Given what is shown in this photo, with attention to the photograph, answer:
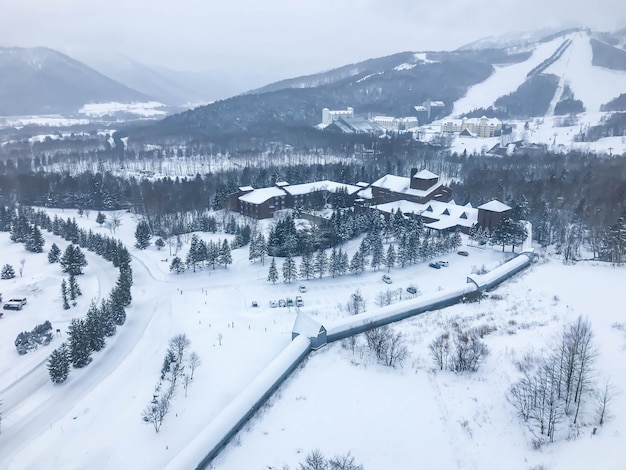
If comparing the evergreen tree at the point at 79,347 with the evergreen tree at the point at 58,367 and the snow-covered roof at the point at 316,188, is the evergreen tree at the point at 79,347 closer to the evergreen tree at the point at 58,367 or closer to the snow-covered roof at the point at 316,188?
the evergreen tree at the point at 58,367

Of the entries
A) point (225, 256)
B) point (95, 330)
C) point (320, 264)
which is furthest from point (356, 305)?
point (95, 330)

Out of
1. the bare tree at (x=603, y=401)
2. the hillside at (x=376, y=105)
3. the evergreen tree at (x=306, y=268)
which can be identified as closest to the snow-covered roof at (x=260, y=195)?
the evergreen tree at (x=306, y=268)

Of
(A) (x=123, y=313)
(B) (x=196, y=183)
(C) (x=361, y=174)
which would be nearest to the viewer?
(A) (x=123, y=313)

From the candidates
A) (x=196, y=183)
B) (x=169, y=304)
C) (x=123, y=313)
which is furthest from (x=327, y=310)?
(x=196, y=183)

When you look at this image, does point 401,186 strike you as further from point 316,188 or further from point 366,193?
point 316,188

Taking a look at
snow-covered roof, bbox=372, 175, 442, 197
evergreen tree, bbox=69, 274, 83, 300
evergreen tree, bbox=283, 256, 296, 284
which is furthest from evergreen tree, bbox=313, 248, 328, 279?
snow-covered roof, bbox=372, 175, 442, 197

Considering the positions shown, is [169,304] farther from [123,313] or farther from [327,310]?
[327,310]
